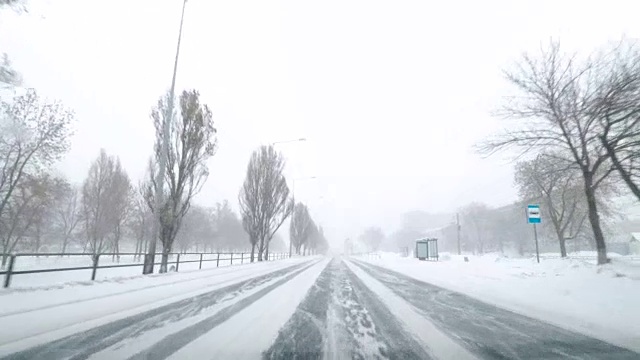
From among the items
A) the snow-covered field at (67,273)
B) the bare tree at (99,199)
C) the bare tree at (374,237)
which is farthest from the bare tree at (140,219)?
the bare tree at (374,237)

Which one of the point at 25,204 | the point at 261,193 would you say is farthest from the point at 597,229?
the point at 25,204

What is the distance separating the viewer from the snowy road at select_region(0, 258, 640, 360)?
3684 mm

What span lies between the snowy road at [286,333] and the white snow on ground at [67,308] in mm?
23

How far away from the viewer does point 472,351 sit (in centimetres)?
382

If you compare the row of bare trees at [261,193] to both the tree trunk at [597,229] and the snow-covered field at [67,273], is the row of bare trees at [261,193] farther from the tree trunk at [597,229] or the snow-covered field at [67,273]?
the tree trunk at [597,229]

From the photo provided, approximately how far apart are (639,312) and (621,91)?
8.03 m

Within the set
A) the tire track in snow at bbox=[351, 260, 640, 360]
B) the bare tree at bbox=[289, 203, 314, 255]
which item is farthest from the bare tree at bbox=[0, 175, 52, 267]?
the bare tree at bbox=[289, 203, 314, 255]

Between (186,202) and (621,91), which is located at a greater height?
(621,91)

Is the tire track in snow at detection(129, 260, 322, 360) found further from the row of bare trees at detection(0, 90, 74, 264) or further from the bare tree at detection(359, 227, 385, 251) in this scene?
the bare tree at detection(359, 227, 385, 251)

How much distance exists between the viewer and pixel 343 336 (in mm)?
4461

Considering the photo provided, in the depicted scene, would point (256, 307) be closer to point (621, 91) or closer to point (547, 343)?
point (547, 343)

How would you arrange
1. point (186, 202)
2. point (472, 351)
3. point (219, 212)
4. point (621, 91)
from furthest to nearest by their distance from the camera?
point (219, 212) < point (186, 202) < point (621, 91) < point (472, 351)

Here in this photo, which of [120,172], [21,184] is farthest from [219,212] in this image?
[21,184]

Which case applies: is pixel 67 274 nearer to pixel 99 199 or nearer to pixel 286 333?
pixel 286 333
